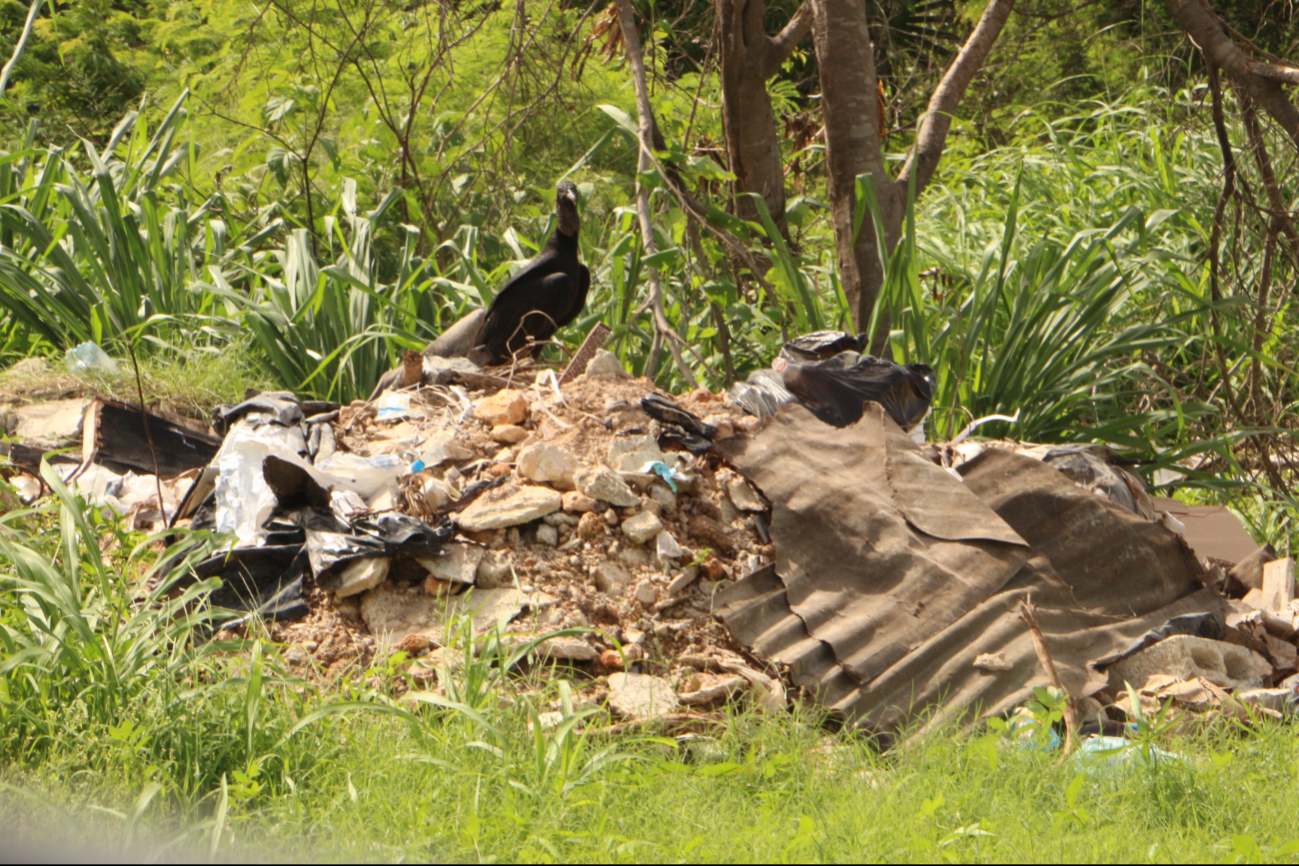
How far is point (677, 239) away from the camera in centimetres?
479

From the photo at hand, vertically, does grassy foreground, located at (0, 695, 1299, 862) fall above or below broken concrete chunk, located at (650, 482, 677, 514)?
below

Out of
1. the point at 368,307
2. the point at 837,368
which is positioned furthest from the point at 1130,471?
the point at 368,307

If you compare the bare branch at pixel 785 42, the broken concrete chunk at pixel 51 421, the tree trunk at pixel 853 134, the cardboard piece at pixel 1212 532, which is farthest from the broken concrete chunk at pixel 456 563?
the bare branch at pixel 785 42

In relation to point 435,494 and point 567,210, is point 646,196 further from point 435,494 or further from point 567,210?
point 435,494

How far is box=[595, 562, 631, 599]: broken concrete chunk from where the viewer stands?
290 cm

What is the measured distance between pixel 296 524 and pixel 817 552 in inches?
57.5

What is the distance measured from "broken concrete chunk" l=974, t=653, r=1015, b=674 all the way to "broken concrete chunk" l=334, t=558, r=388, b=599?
5.09 ft

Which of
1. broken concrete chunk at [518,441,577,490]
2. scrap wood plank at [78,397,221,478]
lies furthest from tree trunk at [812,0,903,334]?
scrap wood plank at [78,397,221,478]

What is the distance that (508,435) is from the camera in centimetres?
339

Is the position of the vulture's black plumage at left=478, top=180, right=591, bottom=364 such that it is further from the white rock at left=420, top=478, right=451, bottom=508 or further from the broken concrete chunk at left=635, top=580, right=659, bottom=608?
the broken concrete chunk at left=635, top=580, right=659, bottom=608

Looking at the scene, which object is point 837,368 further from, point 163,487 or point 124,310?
point 124,310

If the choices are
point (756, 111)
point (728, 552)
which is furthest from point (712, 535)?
point (756, 111)

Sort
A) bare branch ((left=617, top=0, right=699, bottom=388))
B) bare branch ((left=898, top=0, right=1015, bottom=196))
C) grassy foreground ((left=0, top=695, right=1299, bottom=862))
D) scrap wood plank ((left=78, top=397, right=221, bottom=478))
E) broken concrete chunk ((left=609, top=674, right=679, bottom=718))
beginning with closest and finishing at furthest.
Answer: grassy foreground ((left=0, top=695, right=1299, bottom=862)) < broken concrete chunk ((left=609, top=674, right=679, bottom=718)) < scrap wood plank ((left=78, top=397, right=221, bottom=478)) < bare branch ((left=617, top=0, right=699, bottom=388)) < bare branch ((left=898, top=0, right=1015, bottom=196))

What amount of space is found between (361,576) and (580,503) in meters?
0.65
